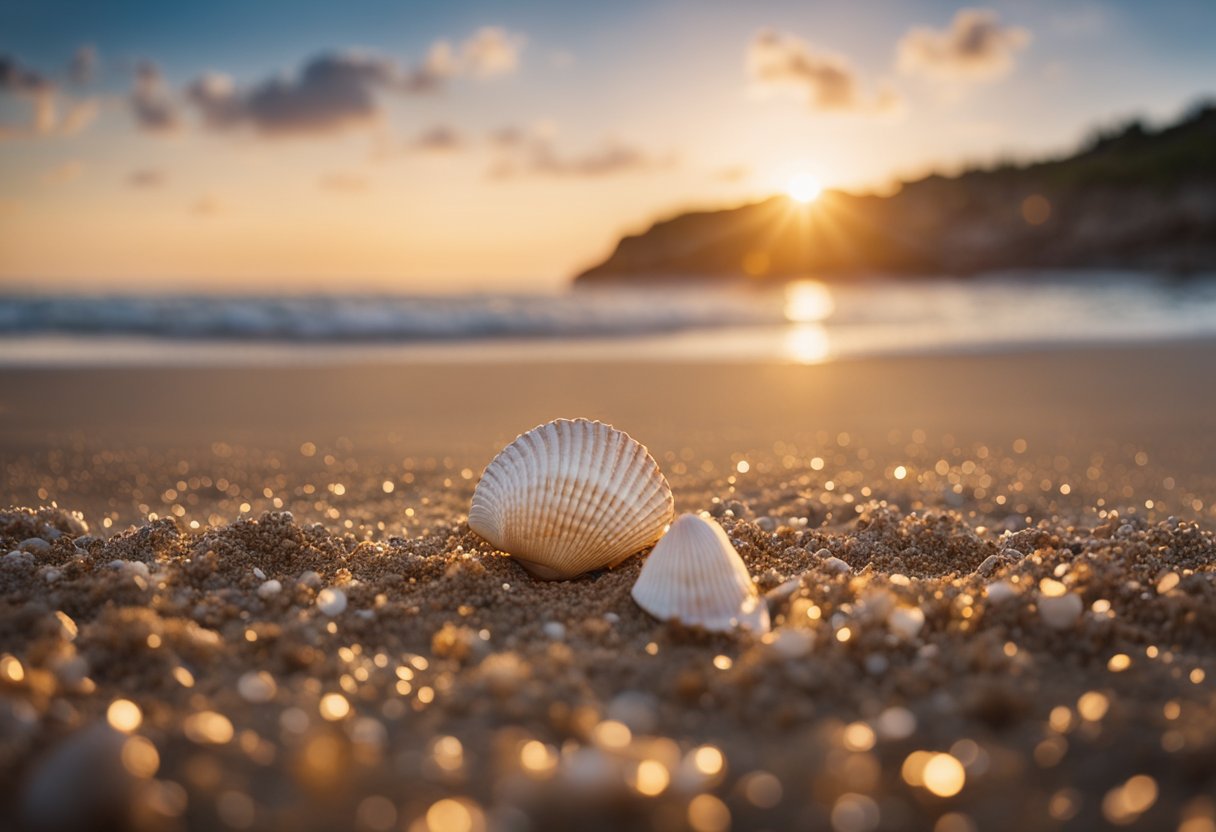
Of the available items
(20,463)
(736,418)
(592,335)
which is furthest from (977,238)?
(20,463)

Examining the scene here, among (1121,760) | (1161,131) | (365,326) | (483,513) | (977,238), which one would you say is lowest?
(1121,760)

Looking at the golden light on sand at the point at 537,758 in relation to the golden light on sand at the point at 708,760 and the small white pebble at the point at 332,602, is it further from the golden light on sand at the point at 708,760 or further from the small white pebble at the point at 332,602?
the small white pebble at the point at 332,602

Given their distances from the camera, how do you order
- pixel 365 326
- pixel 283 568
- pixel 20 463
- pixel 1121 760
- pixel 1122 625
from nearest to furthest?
pixel 1121 760 → pixel 1122 625 → pixel 283 568 → pixel 20 463 → pixel 365 326

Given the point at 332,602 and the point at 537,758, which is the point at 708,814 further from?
the point at 332,602

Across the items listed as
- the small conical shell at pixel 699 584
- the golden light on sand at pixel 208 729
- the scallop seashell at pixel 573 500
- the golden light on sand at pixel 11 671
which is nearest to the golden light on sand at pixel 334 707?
the golden light on sand at pixel 208 729

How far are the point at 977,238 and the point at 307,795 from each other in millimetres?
51473

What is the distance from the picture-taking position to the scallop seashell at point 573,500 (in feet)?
8.32

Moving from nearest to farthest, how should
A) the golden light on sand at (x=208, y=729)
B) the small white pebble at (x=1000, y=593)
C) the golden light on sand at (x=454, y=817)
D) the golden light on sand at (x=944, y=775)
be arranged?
the golden light on sand at (x=454, y=817) < the golden light on sand at (x=944, y=775) < the golden light on sand at (x=208, y=729) < the small white pebble at (x=1000, y=593)

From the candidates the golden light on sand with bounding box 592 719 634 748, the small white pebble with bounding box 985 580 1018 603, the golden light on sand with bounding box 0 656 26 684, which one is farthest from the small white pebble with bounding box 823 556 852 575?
the golden light on sand with bounding box 0 656 26 684

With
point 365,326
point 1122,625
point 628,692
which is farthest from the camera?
point 365,326

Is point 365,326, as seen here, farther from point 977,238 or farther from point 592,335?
point 977,238

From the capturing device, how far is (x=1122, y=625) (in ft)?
6.42

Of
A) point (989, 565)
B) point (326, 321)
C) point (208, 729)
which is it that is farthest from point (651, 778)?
point (326, 321)

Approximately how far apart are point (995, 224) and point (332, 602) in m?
51.8
